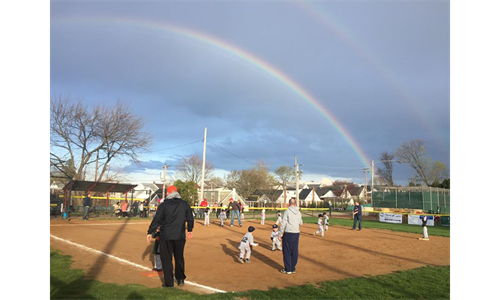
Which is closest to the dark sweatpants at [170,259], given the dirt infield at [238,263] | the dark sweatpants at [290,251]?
the dirt infield at [238,263]

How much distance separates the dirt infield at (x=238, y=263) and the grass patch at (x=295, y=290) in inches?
19.5

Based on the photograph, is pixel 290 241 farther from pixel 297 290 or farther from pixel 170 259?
pixel 170 259

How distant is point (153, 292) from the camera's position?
6164 mm

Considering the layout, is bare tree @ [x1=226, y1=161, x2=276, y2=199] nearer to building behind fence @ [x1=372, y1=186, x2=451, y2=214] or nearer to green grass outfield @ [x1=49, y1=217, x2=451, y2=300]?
building behind fence @ [x1=372, y1=186, x2=451, y2=214]

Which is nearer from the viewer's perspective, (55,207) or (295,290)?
(295,290)

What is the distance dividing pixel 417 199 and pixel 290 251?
119ft

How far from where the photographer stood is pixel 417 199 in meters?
39.0

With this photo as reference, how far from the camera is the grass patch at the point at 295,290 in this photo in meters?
5.99

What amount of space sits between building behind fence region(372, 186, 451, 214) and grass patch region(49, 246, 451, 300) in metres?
33.8

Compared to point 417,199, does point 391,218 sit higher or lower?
lower

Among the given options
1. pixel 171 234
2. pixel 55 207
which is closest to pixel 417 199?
pixel 55 207
